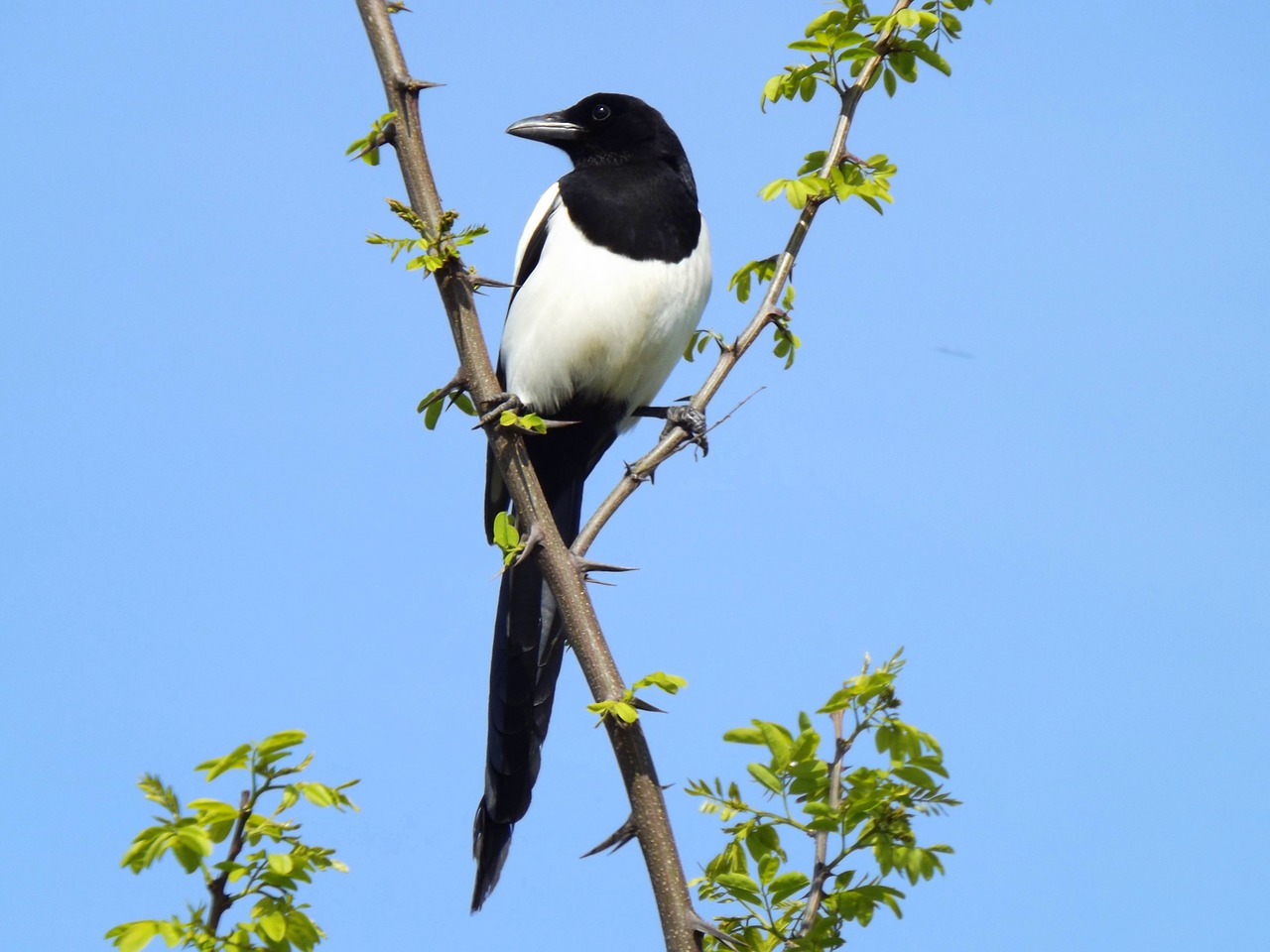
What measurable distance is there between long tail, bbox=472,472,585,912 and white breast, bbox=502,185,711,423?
0.91 meters

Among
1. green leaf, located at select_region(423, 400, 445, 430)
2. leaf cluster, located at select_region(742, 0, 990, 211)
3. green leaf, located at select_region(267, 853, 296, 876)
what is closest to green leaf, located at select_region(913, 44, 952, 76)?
leaf cluster, located at select_region(742, 0, 990, 211)

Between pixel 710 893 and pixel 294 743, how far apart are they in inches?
34.7

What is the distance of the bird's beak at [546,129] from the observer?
17.1 feet

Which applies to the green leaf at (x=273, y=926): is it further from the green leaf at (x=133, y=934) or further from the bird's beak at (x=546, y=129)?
the bird's beak at (x=546, y=129)

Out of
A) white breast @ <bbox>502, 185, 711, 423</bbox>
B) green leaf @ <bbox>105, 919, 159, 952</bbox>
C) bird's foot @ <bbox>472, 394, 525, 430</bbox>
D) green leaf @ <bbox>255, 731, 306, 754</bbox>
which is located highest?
white breast @ <bbox>502, 185, 711, 423</bbox>

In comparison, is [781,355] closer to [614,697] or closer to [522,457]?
[522,457]

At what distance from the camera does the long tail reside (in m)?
3.67

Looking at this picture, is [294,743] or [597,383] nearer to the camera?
[294,743]

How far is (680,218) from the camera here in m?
4.89

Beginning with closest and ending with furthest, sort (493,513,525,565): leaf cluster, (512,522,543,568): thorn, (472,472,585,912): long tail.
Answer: (512,522,543,568): thorn < (493,513,525,565): leaf cluster < (472,472,585,912): long tail

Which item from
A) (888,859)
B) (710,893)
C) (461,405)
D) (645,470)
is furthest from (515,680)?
(888,859)

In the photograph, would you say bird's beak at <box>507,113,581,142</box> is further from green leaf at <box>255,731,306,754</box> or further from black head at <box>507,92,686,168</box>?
green leaf at <box>255,731,306,754</box>

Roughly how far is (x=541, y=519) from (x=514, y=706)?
1.12m

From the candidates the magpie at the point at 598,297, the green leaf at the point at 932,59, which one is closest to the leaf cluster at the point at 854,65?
the green leaf at the point at 932,59
